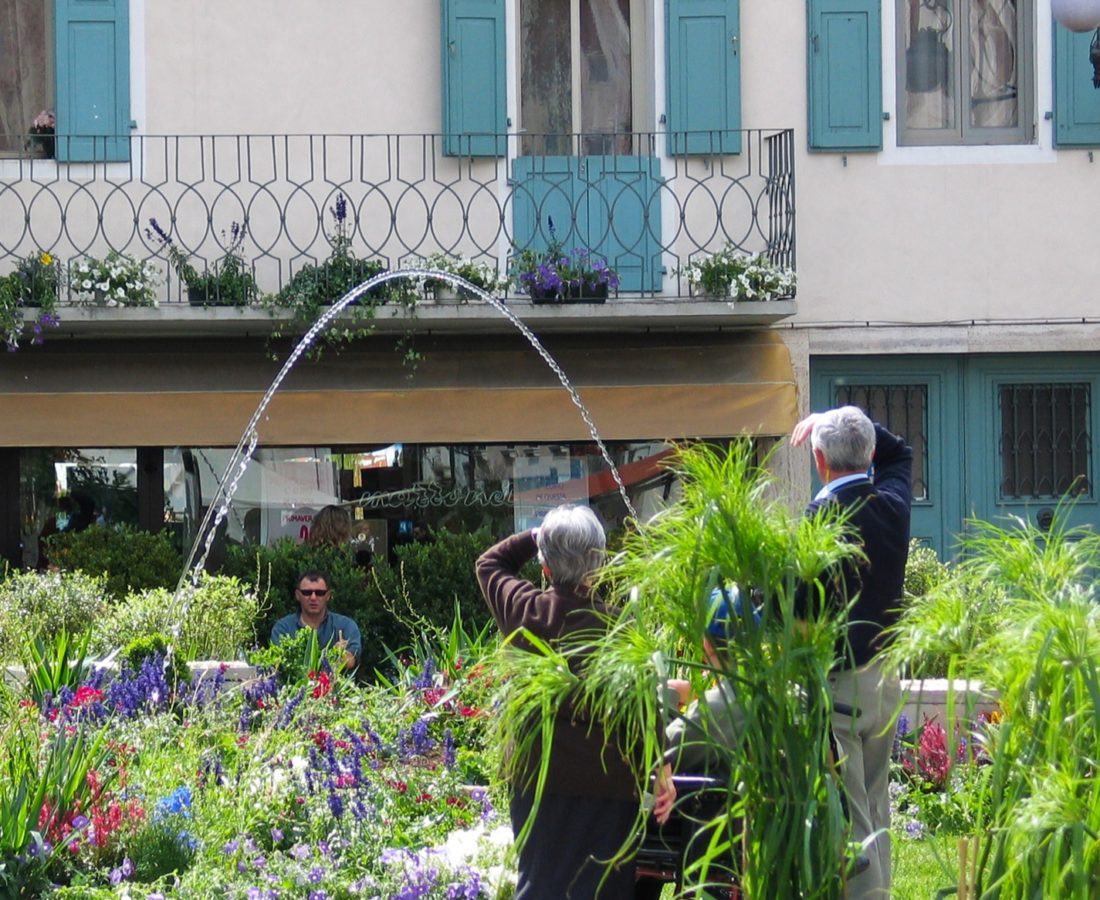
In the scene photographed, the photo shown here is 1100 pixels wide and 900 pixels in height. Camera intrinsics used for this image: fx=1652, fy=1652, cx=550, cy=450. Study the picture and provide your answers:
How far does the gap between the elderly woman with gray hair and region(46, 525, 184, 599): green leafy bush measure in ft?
22.3

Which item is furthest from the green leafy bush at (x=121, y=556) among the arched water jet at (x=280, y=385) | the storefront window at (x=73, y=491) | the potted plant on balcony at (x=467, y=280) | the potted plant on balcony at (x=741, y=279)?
the potted plant on balcony at (x=741, y=279)

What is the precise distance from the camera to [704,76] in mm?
11438

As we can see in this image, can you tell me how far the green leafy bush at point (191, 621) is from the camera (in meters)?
8.24

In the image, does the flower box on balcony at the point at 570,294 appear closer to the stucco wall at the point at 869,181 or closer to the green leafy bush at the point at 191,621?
the stucco wall at the point at 869,181

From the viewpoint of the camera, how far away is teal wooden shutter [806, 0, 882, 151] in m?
11.4

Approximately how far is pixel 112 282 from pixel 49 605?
107 inches

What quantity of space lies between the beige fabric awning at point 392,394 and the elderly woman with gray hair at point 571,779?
6637mm

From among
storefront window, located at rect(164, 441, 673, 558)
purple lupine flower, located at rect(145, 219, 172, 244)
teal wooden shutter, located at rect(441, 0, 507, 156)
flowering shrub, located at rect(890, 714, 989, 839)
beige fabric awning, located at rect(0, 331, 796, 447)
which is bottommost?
flowering shrub, located at rect(890, 714, 989, 839)

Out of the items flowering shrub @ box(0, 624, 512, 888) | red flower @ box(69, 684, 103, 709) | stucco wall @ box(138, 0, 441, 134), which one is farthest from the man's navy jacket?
stucco wall @ box(138, 0, 441, 134)

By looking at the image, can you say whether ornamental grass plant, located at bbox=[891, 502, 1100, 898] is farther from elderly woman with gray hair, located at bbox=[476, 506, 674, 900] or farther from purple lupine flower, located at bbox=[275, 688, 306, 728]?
purple lupine flower, located at bbox=[275, 688, 306, 728]

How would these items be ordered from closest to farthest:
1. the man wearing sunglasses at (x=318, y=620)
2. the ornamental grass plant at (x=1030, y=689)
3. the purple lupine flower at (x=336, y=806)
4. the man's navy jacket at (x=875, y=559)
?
the ornamental grass plant at (x=1030, y=689)
the man's navy jacket at (x=875, y=559)
the purple lupine flower at (x=336, y=806)
the man wearing sunglasses at (x=318, y=620)

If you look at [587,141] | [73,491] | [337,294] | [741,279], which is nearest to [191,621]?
[337,294]

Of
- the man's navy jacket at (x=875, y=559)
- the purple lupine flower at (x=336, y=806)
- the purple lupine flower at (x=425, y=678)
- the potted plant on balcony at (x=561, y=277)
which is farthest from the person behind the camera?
the potted plant on balcony at (x=561, y=277)

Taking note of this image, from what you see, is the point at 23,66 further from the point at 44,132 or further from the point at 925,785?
the point at 925,785
